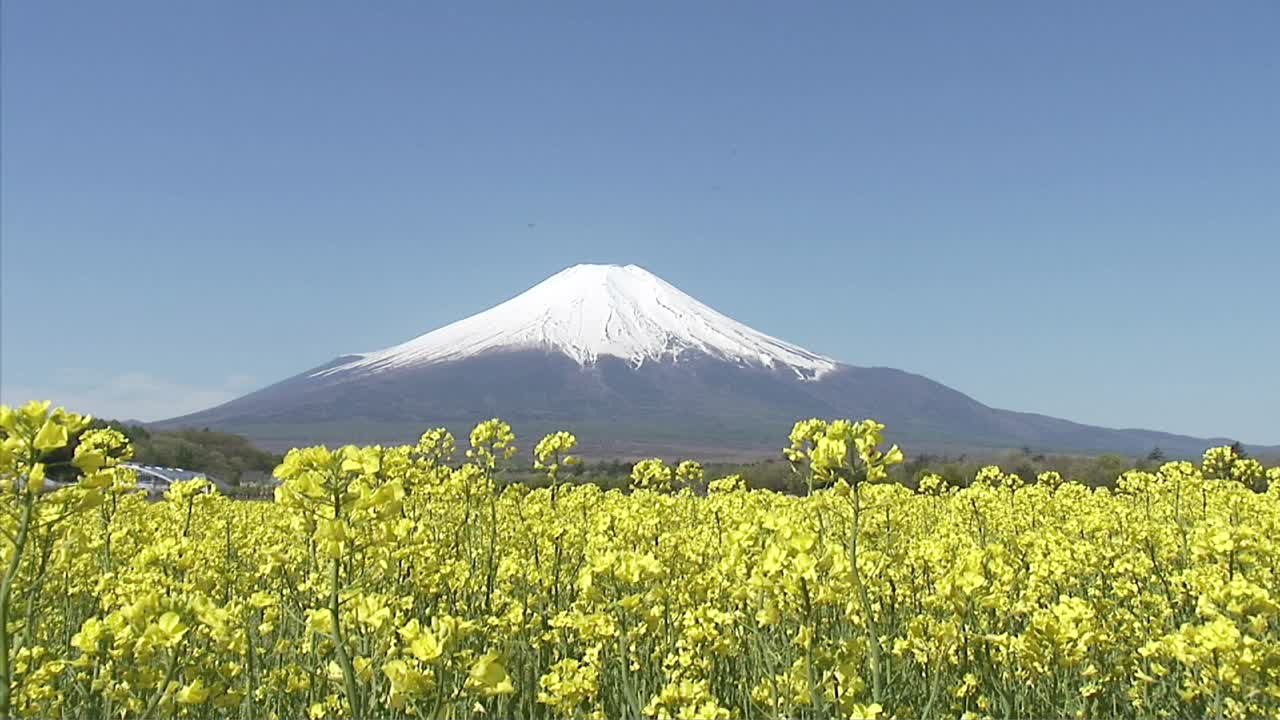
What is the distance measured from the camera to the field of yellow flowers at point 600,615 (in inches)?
128

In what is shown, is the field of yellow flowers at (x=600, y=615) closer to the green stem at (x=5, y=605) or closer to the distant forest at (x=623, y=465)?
the green stem at (x=5, y=605)

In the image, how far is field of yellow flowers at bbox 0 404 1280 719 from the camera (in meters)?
3.25

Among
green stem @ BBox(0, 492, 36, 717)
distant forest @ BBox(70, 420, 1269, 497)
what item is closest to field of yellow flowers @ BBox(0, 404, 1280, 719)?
green stem @ BBox(0, 492, 36, 717)

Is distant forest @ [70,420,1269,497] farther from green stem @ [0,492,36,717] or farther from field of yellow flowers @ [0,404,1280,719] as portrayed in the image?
green stem @ [0,492,36,717]

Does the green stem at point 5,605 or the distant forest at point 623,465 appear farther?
the distant forest at point 623,465

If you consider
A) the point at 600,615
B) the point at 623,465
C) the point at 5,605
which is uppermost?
the point at 5,605

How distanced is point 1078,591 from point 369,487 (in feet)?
19.9

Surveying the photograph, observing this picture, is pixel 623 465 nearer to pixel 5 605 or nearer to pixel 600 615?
pixel 600 615

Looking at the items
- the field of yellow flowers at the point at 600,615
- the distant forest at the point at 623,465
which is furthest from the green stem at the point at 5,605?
the distant forest at the point at 623,465

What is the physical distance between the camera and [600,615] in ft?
14.6

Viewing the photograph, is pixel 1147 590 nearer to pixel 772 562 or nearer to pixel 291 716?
pixel 772 562

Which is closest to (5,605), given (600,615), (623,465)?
(600,615)

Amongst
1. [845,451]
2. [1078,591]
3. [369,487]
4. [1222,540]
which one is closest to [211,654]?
[369,487]

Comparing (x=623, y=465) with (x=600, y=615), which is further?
(x=623, y=465)
